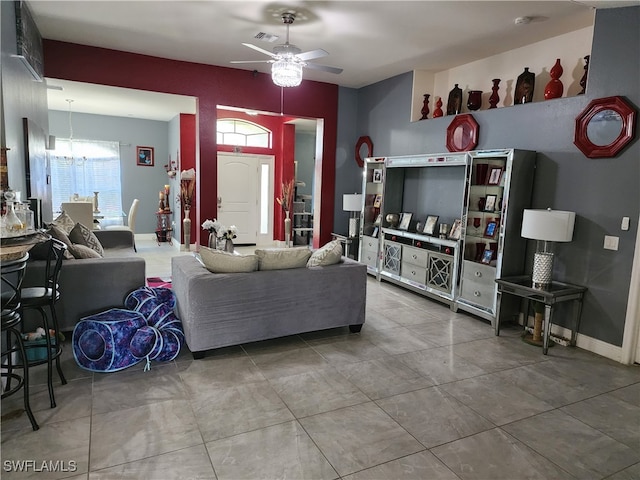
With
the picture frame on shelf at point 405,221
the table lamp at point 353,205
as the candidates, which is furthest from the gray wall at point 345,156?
the picture frame on shelf at point 405,221

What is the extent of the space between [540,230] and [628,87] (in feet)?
4.49

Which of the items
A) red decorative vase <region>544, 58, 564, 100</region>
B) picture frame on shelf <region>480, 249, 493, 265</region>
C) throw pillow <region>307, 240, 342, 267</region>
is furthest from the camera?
picture frame on shelf <region>480, 249, 493, 265</region>

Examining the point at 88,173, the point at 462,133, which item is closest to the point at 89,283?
the point at 462,133

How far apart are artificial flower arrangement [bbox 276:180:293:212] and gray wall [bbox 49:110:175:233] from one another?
2.54 m

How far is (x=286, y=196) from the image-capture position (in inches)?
356

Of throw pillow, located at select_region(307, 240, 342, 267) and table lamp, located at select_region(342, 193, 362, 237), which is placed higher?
table lamp, located at select_region(342, 193, 362, 237)

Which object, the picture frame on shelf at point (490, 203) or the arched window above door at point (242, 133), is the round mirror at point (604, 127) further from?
the arched window above door at point (242, 133)

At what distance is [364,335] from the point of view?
3.99 m

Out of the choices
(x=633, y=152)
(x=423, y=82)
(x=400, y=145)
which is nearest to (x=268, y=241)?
(x=400, y=145)

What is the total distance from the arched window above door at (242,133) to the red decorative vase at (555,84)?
5.97 m

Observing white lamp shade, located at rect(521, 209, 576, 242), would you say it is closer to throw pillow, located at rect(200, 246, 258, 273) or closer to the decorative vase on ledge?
throw pillow, located at rect(200, 246, 258, 273)

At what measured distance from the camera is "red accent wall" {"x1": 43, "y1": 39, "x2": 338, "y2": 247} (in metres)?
5.20

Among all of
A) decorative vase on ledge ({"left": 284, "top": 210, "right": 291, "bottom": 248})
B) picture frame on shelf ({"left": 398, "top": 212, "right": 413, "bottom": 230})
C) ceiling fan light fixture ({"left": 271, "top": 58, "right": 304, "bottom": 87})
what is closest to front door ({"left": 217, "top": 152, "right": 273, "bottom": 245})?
decorative vase on ledge ({"left": 284, "top": 210, "right": 291, "bottom": 248})

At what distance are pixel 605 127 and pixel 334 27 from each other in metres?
2.76
